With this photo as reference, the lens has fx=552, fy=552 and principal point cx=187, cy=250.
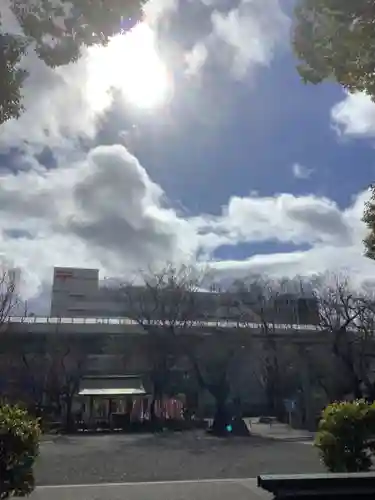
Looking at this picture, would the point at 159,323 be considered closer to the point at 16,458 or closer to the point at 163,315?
the point at 163,315

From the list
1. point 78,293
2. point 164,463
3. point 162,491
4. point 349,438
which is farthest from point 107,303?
point 349,438

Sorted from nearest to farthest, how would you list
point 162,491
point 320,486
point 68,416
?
point 320,486 < point 162,491 < point 68,416

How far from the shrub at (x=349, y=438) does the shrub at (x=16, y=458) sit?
4.51 m

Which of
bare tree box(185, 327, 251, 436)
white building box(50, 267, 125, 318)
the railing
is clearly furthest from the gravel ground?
white building box(50, 267, 125, 318)

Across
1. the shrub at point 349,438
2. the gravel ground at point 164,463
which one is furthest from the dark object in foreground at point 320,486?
the gravel ground at point 164,463

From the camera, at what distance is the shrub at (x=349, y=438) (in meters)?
8.53

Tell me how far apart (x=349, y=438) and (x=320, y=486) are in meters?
Result: 1.50

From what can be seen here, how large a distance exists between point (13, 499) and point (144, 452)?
37.5 feet

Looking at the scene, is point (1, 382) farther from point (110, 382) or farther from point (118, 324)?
point (118, 324)

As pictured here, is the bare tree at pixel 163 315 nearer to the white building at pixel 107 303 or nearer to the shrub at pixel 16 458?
the white building at pixel 107 303

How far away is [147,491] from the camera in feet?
29.7

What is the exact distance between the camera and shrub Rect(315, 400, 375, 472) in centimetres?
853

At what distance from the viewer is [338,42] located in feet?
22.5

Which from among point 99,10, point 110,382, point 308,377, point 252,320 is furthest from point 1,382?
point 99,10
